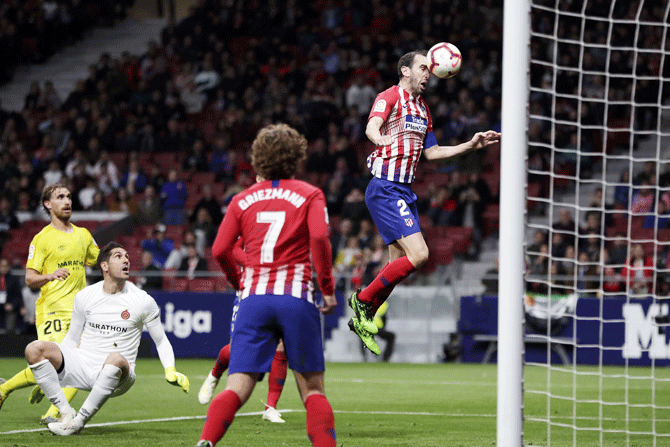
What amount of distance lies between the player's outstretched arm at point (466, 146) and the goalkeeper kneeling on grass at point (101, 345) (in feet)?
8.12

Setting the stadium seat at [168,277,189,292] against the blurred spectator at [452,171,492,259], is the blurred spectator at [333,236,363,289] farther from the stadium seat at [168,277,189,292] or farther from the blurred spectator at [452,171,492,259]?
the stadium seat at [168,277,189,292]

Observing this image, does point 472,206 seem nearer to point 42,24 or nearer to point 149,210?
point 149,210

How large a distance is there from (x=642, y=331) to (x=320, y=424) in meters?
9.87

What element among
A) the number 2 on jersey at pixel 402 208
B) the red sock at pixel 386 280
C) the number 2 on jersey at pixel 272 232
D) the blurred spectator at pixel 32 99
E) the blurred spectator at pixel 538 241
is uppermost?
the blurred spectator at pixel 32 99

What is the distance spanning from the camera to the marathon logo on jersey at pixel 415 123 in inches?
271

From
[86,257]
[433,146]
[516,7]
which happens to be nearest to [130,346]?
[86,257]

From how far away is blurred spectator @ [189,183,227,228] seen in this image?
17.1m

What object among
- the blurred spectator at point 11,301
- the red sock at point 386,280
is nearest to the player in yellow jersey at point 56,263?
the red sock at point 386,280

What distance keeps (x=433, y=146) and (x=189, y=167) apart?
1288 cm

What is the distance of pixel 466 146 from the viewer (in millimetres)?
6590

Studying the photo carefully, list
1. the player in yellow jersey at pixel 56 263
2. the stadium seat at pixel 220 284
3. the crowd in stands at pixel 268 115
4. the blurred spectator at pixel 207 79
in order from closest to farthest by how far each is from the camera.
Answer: the player in yellow jersey at pixel 56 263, the stadium seat at pixel 220 284, the crowd in stands at pixel 268 115, the blurred spectator at pixel 207 79

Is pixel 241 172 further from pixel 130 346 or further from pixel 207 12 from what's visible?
pixel 130 346

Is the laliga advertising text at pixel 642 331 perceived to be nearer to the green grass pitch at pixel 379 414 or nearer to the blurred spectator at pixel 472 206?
the green grass pitch at pixel 379 414

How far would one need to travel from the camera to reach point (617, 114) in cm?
1795
